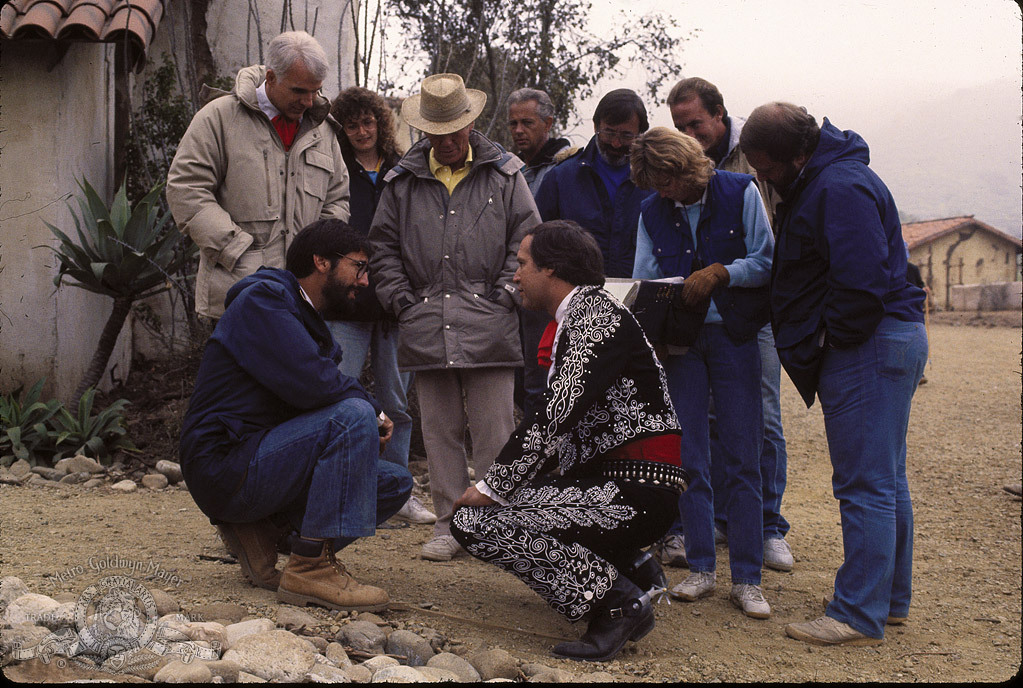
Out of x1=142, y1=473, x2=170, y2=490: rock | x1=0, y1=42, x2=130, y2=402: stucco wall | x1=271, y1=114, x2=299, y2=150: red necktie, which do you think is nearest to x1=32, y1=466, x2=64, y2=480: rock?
x1=142, y1=473, x2=170, y2=490: rock

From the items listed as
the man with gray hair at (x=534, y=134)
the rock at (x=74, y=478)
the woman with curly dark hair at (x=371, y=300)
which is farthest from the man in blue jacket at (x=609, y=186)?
the rock at (x=74, y=478)

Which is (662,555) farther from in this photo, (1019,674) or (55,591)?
(55,591)

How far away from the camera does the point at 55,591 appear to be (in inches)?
138

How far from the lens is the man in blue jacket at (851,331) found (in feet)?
11.1

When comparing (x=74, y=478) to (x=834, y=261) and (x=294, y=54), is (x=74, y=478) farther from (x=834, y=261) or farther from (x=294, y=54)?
(x=834, y=261)

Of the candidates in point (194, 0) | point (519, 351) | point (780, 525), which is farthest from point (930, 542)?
point (194, 0)

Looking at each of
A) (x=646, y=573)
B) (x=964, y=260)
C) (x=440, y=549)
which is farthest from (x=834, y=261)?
(x=964, y=260)

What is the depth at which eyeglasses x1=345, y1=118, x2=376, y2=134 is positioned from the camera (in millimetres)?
5055

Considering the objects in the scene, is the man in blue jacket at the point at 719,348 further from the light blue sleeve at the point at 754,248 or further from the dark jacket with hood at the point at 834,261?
the dark jacket with hood at the point at 834,261

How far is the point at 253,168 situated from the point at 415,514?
207 centimetres

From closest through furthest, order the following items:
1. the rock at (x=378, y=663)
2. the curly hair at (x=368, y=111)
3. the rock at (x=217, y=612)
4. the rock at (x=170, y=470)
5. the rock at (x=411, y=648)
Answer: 1. the rock at (x=378, y=663)
2. the rock at (x=411, y=648)
3. the rock at (x=217, y=612)
4. the curly hair at (x=368, y=111)
5. the rock at (x=170, y=470)

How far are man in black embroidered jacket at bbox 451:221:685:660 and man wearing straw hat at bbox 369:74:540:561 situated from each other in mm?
1062

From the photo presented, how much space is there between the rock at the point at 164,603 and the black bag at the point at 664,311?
2044 mm

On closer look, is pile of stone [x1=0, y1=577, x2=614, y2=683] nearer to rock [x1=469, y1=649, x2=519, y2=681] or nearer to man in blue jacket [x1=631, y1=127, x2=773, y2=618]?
rock [x1=469, y1=649, x2=519, y2=681]
